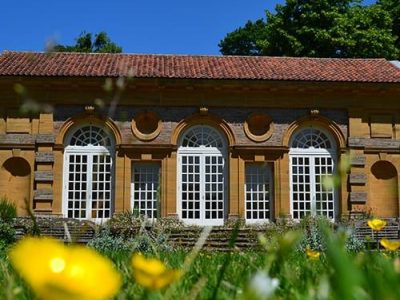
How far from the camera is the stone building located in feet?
72.3

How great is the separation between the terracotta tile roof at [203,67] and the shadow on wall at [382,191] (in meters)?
3.19

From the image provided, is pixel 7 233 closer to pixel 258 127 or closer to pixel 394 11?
pixel 258 127

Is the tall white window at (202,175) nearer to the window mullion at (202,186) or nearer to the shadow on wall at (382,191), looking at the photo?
the window mullion at (202,186)

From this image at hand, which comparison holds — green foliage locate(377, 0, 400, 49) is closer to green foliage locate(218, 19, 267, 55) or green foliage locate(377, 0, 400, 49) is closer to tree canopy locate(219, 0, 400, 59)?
tree canopy locate(219, 0, 400, 59)

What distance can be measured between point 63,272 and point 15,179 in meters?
22.5

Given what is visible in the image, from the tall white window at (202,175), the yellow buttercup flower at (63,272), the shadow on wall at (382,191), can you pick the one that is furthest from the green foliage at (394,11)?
the yellow buttercup flower at (63,272)

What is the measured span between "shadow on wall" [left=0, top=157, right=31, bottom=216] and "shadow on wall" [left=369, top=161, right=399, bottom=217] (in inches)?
478

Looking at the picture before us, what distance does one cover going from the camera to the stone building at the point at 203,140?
2203cm

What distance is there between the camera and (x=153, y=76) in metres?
22.0

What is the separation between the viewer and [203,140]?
902 inches

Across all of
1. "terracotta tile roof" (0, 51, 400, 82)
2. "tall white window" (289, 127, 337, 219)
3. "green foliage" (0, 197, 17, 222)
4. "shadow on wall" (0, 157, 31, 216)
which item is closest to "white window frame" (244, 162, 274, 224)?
"tall white window" (289, 127, 337, 219)

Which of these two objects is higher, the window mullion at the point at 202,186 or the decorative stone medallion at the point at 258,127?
the decorative stone medallion at the point at 258,127

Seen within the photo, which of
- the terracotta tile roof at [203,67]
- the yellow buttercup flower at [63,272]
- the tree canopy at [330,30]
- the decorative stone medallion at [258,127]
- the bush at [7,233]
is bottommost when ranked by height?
the yellow buttercup flower at [63,272]

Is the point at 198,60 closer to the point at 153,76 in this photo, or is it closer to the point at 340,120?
the point at 153,76
